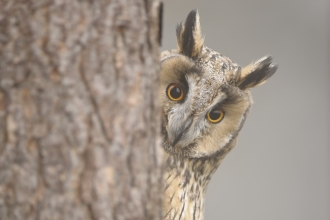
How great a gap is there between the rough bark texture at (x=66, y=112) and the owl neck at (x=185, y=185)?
35.0 inches

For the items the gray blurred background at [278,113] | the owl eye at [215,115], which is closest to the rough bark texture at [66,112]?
the owl eye at [215,115]

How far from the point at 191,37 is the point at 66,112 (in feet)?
3.18

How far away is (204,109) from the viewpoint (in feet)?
5.43

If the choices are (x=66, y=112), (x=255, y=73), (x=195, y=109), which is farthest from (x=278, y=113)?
(x=66, y=112)

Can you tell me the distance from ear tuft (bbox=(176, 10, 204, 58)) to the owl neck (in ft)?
1.37

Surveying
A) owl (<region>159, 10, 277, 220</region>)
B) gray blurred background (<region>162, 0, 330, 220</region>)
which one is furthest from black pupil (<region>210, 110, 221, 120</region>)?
gray blurred background (<region>162, 0, 330, 220</region>)

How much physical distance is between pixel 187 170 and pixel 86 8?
3.65 feet

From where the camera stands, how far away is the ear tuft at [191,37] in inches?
68.2

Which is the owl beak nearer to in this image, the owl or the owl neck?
the owl

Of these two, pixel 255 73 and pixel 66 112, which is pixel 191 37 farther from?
pixel 66 112

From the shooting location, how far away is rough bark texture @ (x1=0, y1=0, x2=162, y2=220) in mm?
860

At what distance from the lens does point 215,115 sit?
1.77 m

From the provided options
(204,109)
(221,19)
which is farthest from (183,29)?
(221,19)

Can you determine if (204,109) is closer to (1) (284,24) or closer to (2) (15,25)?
(2) (15,25)
